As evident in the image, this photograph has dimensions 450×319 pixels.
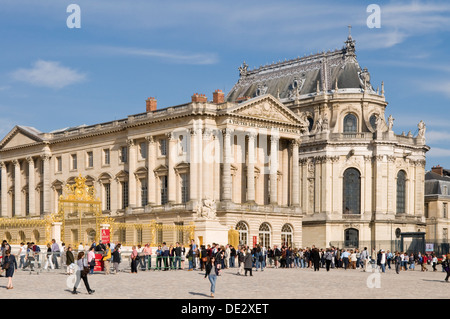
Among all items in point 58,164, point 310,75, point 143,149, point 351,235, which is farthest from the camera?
point 310,75

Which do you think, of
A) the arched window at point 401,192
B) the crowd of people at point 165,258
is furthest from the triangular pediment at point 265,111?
the crowd of people at point 165,258

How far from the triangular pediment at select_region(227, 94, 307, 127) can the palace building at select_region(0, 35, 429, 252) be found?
107 millimetres

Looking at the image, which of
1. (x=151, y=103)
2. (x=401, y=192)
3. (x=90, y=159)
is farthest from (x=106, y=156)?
(x=401, y=192)

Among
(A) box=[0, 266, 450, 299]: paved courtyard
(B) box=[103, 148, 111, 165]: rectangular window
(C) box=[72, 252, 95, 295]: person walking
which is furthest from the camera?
(B) box=[103, 148, 111, 165]: rectangular window

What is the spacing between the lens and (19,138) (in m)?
89.1

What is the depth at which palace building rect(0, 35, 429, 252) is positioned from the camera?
72750 millimetres

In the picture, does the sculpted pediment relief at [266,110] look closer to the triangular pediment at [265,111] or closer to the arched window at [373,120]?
the triangular pediment at [265,111]

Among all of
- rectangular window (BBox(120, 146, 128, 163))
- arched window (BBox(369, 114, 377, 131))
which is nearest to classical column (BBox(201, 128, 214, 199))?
rectangular window (BBox(120, 146, 128, 163))

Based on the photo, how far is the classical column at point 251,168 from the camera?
7394 cm

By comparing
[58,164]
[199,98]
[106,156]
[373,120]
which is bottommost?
[58,164]

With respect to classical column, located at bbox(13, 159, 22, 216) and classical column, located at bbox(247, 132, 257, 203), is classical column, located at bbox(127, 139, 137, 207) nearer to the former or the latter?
classical column, located at bbox(247, 132, 257, 203)

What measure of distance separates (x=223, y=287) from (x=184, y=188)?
130 ft

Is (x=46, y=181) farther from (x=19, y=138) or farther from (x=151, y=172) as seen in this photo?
(x=151, y=172)
